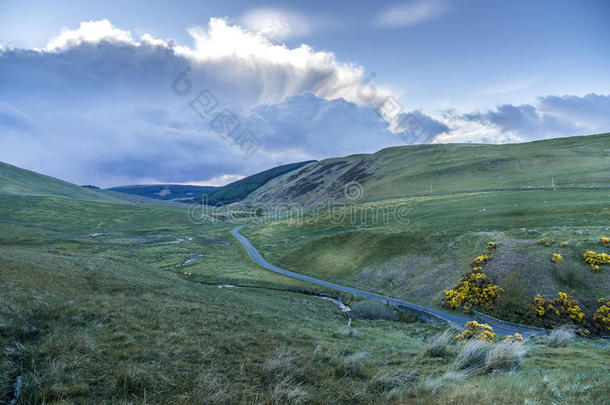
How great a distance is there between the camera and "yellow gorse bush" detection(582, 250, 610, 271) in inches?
1109

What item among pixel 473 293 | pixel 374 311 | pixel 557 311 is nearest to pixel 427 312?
pixel 473 293

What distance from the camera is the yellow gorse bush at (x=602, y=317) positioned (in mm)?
23031

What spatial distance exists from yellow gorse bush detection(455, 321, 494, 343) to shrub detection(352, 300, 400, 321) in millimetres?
13332

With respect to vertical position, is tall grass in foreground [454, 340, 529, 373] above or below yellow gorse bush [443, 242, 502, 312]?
above

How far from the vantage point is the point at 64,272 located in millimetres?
21984

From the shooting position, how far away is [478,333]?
54.5 ft

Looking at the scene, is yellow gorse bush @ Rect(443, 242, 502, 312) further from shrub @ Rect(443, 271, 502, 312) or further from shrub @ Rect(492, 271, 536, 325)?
shrub @ Rect(492, 271, 536, 325)

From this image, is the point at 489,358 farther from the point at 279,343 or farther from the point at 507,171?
the point at 507,171

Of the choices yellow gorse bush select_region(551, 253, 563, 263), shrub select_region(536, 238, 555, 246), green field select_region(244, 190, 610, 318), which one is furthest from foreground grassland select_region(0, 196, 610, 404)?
shrub select_region(536, 238, 555, 246)

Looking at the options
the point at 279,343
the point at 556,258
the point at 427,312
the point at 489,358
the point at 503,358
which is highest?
the point at 489,358

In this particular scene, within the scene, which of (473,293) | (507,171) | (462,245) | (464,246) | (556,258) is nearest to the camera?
(556,258)

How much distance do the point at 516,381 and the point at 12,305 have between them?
54.9ft

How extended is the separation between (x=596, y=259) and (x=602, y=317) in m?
8.16

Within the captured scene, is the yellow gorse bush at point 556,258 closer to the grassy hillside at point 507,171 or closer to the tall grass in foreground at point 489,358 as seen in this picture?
the tall grass in foreground at point 489,358
